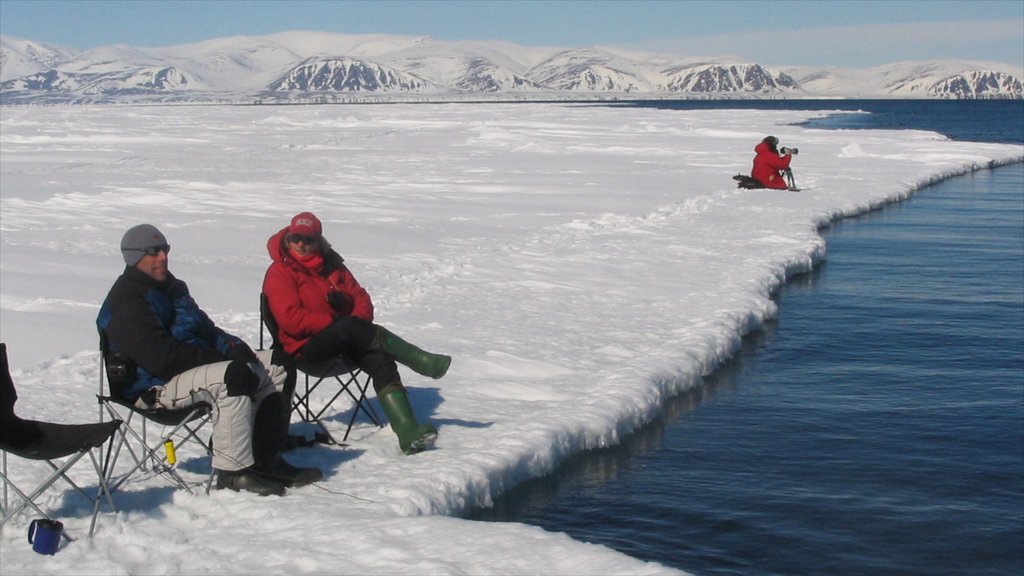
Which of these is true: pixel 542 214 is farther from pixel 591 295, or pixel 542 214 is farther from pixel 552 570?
pixel 552 570

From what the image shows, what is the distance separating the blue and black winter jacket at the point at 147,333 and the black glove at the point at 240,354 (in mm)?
62

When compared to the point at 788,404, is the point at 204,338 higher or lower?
higher

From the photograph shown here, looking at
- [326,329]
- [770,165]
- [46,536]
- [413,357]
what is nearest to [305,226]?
[326,329]

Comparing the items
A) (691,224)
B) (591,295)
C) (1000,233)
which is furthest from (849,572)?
(1000,233)

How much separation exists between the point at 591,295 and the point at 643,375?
300 centimetres

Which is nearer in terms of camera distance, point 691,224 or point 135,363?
point 135,363

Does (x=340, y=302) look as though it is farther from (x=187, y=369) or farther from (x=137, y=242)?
(x=137, y=242)

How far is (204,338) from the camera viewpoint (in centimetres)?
546

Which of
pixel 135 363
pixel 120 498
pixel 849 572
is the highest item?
pixel 135 363

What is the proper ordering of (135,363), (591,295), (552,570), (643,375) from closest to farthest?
(552,570)
(135,363)
(643,375)
(591,295)

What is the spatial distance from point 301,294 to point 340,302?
0.72 feet

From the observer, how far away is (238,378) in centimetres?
499

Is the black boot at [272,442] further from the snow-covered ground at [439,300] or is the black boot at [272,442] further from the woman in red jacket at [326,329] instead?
the woman in red jacket at [326,329]

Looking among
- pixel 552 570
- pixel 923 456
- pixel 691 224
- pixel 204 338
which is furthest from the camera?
pixel 691 224
